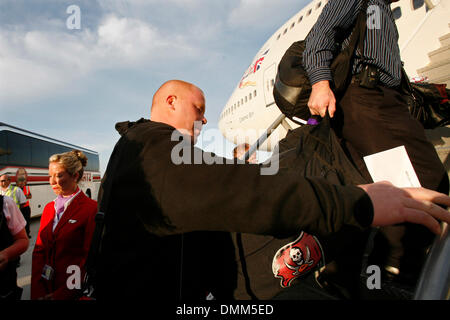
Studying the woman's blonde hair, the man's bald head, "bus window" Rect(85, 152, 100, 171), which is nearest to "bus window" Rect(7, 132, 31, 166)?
"bus window" Rect(85, 152, 100, 171)

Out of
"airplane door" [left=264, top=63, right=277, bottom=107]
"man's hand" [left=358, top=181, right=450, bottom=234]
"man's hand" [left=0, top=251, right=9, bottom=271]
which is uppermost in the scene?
"airplane door" [left=264, top=63, right=277, bottom=107]

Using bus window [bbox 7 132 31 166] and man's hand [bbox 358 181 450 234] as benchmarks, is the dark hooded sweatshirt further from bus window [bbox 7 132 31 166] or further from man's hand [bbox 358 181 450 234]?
bus window [bbox 7 132 31 166]

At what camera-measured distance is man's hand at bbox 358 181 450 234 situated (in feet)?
2.13

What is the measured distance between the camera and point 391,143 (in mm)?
1305

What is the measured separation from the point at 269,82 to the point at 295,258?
26.4 ft

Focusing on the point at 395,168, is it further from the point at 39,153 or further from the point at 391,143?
the point at 39,153

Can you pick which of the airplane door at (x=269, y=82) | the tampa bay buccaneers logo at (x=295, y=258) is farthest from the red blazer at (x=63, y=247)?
the airplane door at (x=269, y=82)

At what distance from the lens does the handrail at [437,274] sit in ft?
1.95

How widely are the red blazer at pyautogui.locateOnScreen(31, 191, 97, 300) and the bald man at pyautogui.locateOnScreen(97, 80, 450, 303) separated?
128cm

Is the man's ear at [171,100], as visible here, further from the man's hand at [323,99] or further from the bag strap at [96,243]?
the man's hand at [323,99]

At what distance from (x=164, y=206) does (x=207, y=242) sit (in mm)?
378
